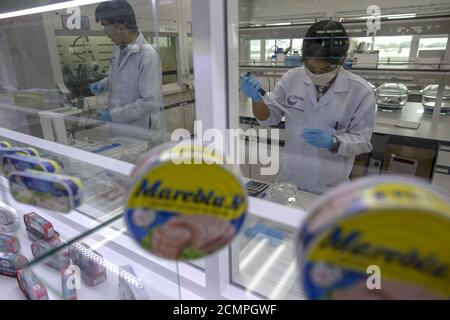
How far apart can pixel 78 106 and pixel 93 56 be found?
539 millimetres

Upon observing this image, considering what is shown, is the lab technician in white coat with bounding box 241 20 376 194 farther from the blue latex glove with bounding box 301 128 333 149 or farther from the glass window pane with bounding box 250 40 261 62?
the glass window pane with bounding box 250 40 261 62

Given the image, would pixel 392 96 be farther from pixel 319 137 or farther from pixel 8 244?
pixel 8 244

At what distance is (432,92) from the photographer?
9.16 ft

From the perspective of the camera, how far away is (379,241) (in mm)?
273

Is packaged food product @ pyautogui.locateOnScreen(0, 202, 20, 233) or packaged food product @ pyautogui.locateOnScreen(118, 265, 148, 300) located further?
packaged food product @ pyautogui.locateOnScreen(0, 202, 20, 233)

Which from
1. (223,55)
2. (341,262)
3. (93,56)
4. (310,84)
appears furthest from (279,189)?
(93,56)

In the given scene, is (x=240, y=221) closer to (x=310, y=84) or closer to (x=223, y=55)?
(x=223, y=55)

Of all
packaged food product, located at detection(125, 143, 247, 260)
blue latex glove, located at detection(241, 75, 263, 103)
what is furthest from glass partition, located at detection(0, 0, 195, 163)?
packaged food product, located at detection(125, 143, 247, 260)

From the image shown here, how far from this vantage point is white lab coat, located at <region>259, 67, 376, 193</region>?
1.57 metres

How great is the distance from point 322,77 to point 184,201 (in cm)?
144

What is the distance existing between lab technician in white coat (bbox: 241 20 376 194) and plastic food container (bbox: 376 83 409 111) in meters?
1.54

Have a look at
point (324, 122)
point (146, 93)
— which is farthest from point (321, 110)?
point (146, 93)

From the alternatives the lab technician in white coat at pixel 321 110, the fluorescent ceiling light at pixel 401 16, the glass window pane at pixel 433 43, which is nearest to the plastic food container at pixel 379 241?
the lab technician in white coat at pixel 321 110

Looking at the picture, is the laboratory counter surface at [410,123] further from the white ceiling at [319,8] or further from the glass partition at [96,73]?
the white ceiling at [319,8]
